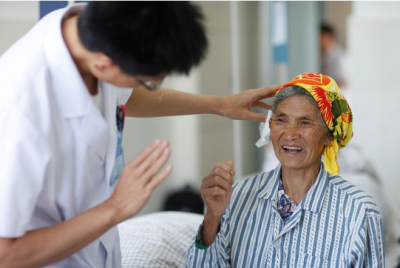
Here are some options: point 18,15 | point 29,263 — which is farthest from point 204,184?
point 18,15

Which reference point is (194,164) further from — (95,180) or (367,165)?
(95,180)

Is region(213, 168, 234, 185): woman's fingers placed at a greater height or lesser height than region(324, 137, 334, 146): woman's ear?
lesser

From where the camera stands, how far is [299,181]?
209cm

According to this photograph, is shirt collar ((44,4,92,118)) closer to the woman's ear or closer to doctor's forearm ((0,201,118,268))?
doctor's forearm ((0,201,118,268))

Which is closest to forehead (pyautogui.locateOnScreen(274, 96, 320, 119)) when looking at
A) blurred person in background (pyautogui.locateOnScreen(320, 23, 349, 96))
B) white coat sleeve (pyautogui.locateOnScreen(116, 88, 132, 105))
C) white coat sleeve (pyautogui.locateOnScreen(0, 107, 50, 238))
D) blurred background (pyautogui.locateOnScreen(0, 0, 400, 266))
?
white coat sleeve (pyautogui.locateOnScreen(116, 88, 132, 105))

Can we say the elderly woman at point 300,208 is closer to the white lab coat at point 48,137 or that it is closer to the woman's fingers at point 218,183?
the woman's fingers at point 218,183

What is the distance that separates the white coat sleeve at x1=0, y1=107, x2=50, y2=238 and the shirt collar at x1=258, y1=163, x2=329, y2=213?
115 cm

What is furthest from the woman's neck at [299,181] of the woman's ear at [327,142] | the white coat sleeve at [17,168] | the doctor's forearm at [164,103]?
the white coat sleeve at [17,168]

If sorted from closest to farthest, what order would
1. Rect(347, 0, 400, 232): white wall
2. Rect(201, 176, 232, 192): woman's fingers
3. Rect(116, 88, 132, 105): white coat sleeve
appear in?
Rect(116, 88, 132, 105): white coat sleeve, Rect(201, 176, 232, 192): woman's fingers, Rect(347, 0, 400, 232): white wall

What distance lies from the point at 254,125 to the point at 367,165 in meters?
1.96

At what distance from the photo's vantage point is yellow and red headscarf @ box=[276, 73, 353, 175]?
6.58ft

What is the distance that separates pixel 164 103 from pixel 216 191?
398mm

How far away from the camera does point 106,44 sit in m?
1.13

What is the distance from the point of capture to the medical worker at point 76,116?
1.12 metres
